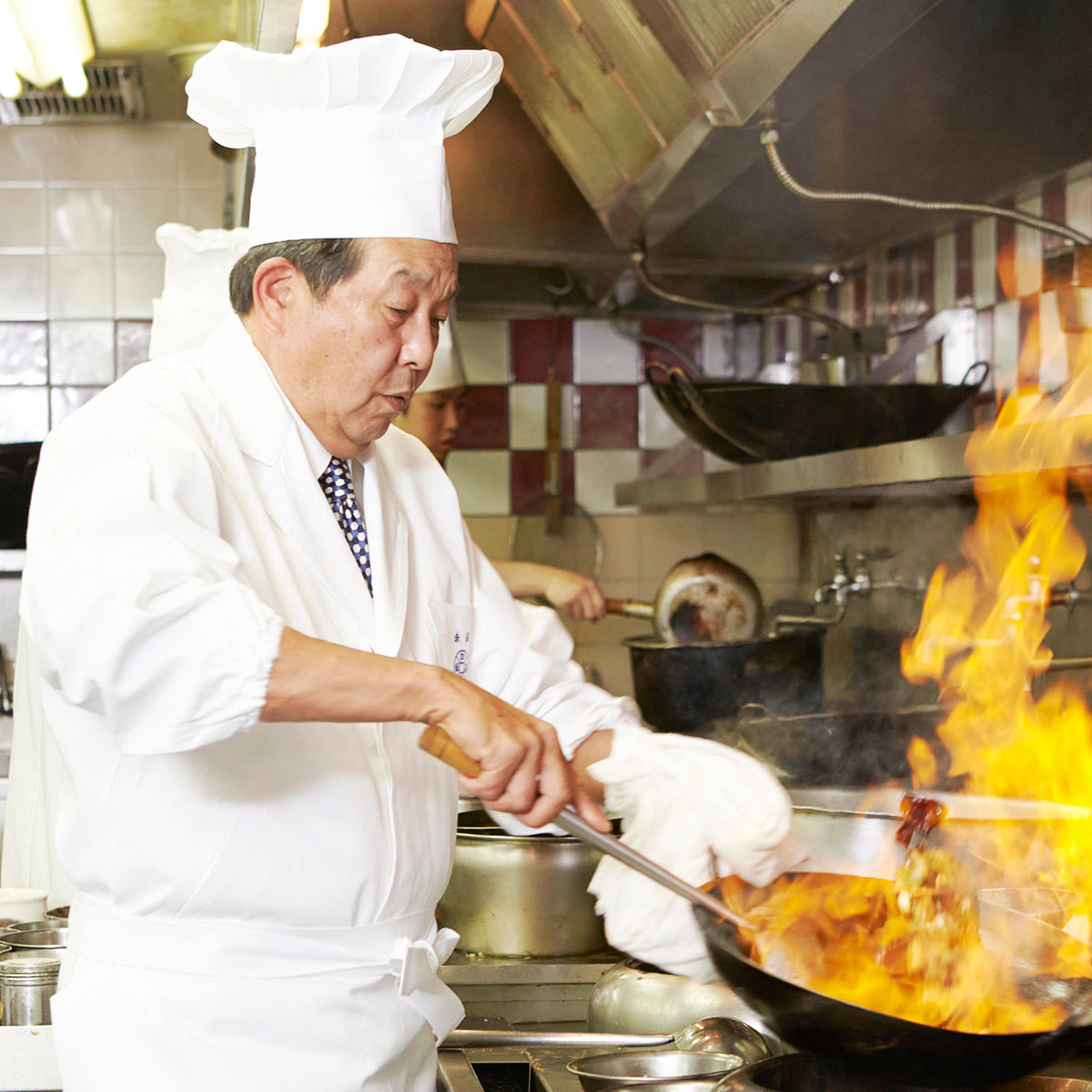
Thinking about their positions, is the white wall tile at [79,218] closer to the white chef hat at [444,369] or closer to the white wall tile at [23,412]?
the white wall tile at [23,412]

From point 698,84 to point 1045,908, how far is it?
1.06 meters

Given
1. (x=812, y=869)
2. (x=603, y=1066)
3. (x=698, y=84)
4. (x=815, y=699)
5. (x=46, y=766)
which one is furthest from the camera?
(x=815, y=699)

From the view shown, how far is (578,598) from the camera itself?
245 centimetres

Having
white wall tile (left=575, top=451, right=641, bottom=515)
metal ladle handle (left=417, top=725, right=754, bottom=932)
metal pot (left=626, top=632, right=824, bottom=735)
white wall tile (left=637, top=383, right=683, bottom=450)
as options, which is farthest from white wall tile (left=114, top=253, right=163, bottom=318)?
metal ladle handle (left=417, top=725, right=754, bottom=932)

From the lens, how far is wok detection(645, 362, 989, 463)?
1936mm

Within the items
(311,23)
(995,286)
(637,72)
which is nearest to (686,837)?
(637,72)

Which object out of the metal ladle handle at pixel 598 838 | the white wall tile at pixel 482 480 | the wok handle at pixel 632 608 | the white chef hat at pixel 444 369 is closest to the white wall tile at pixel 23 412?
the white wall tile at pixel 482 480

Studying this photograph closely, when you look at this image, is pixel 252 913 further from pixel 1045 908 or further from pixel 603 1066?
pixel 1045 908

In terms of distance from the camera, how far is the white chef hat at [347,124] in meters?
1.13

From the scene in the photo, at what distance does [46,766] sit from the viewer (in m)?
1.92

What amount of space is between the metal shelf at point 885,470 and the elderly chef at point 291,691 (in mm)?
489

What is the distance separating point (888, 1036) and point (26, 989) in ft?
2.88

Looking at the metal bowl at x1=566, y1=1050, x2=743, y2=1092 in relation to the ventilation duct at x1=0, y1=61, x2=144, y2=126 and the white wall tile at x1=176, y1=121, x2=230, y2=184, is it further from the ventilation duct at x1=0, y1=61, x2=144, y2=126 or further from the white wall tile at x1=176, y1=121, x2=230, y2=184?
the white wall tile at x1=176, y1=121, x2=230, y2=184

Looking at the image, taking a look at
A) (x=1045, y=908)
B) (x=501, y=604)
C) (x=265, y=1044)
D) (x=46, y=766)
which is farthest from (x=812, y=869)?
(x=46, y=766)
